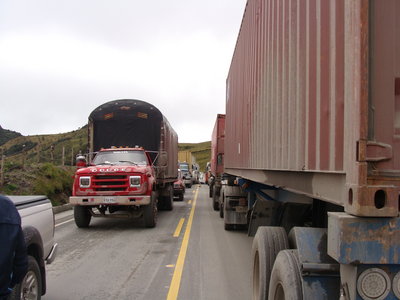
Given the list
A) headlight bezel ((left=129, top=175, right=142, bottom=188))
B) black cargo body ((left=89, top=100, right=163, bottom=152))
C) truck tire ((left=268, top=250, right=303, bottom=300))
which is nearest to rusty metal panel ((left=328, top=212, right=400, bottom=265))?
truck tire ((left=268, top=250, right=303, bottom=300))

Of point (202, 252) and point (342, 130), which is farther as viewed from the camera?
point (202, 252)

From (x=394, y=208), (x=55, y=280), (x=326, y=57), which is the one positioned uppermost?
(x=326, y=57)

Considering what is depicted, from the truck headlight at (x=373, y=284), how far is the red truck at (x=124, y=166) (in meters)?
9.46

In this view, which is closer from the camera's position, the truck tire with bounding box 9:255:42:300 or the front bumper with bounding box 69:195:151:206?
the truck tire with bounding box 9:255:42:300

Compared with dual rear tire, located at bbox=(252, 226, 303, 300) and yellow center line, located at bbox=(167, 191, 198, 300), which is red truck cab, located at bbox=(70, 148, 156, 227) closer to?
yellow center line, located at bbox=(167, 191, 198, 300)

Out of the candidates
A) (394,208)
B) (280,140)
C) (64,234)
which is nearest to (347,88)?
(394,208)

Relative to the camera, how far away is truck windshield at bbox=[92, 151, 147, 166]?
1291 cm

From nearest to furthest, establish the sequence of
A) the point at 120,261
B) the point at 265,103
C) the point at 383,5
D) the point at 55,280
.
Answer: the point at 383,5 → the point at 265,103 → the point at 55,280 → the point at 120,261

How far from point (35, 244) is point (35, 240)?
0.25ft

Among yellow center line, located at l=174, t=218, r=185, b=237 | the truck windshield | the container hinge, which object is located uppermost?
the truck windshield

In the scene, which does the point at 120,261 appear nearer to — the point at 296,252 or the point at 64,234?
the point at 64,234

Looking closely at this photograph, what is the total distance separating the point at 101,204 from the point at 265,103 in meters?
7.29

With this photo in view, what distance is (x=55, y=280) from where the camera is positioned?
644 cm

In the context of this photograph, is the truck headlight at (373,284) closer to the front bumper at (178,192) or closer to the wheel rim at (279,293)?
the wheel rim at (279,293)
